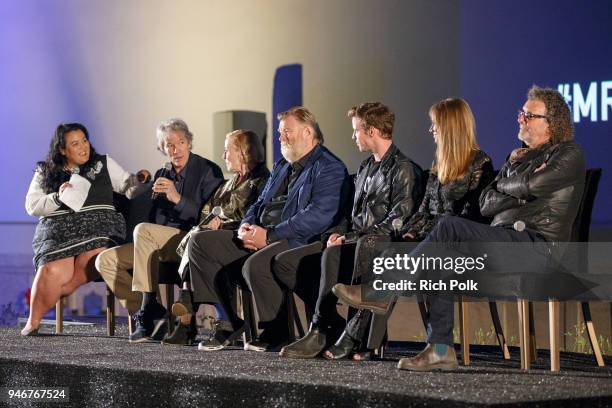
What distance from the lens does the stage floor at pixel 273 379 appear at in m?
2.84

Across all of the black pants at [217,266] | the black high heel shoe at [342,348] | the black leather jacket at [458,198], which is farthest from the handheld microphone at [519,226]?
the black pants at [217,266]

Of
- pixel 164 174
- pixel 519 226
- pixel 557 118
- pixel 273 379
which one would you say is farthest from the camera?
pixel 164 174

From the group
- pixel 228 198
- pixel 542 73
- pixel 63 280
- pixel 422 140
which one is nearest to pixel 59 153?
pixel 63 280

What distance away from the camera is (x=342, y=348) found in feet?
12.7

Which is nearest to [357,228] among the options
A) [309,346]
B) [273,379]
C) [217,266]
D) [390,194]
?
[390,194]

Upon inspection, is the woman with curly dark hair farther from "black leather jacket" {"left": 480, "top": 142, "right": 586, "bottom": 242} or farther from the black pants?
"black leather jacket" {"left": 480, "top": 142, "right": 586, "bottom": 242}

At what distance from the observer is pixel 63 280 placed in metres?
5.41

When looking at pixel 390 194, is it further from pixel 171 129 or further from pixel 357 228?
pixel 171 129

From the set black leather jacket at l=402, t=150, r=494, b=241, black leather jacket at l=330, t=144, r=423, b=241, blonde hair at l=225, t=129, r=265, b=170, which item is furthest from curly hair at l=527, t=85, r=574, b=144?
blonde hair at l=225, t=129, r=265, b=170

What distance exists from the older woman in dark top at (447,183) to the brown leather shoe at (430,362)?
0.44 meters

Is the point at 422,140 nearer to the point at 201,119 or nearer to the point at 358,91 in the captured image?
the point at 358,91

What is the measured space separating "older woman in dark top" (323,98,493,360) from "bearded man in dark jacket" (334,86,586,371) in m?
0.12

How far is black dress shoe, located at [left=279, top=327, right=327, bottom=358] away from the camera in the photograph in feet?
12.9

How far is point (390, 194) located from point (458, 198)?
0.29 meters
